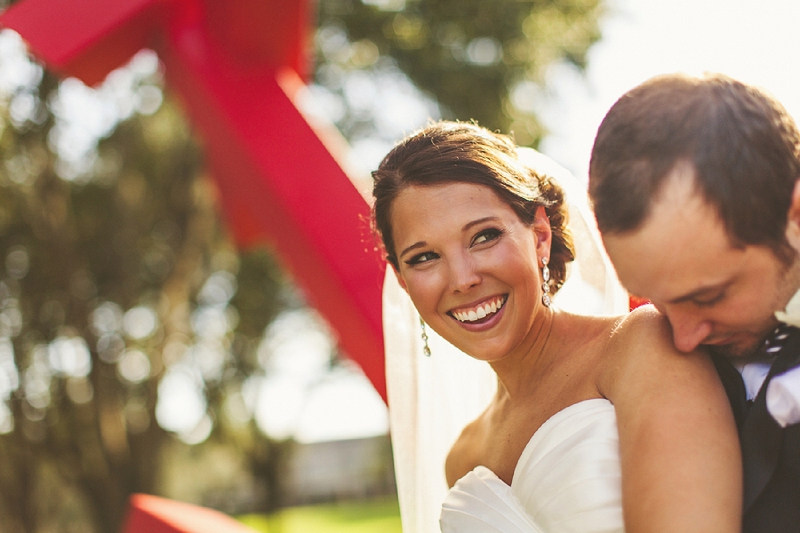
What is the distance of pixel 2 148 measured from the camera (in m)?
Result: 9.73

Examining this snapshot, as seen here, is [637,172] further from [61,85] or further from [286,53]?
[61,85]

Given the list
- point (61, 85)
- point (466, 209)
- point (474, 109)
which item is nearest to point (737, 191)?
point (466, 209)

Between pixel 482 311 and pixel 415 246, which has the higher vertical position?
pixel 415 246

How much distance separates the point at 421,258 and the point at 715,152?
1032 mm

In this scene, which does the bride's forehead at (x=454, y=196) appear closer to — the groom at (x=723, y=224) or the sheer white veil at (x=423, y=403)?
the groom at (x=723, y=224)

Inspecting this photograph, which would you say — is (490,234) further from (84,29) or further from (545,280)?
(84,29)

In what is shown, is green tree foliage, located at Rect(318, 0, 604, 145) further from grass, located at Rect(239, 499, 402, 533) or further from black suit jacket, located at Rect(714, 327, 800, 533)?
grass, located at Rect(239, 499, 402, 533)

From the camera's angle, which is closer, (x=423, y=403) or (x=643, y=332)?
(x=643, y=332)

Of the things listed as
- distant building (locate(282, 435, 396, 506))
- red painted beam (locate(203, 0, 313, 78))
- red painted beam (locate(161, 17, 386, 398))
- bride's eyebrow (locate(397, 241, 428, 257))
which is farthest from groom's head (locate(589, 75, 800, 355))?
distant building (locate(282, 435, 396, 506))

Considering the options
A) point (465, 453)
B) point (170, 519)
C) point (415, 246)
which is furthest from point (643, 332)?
point (170, 519)

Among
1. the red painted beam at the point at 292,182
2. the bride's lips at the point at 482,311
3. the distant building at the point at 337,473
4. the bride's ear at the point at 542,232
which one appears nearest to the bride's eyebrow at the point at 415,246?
the bride's lips at the point at 482,311

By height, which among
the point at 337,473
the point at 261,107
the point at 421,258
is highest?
the point at 337,473

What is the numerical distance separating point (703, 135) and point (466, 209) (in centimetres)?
84

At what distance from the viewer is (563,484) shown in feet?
6.04
